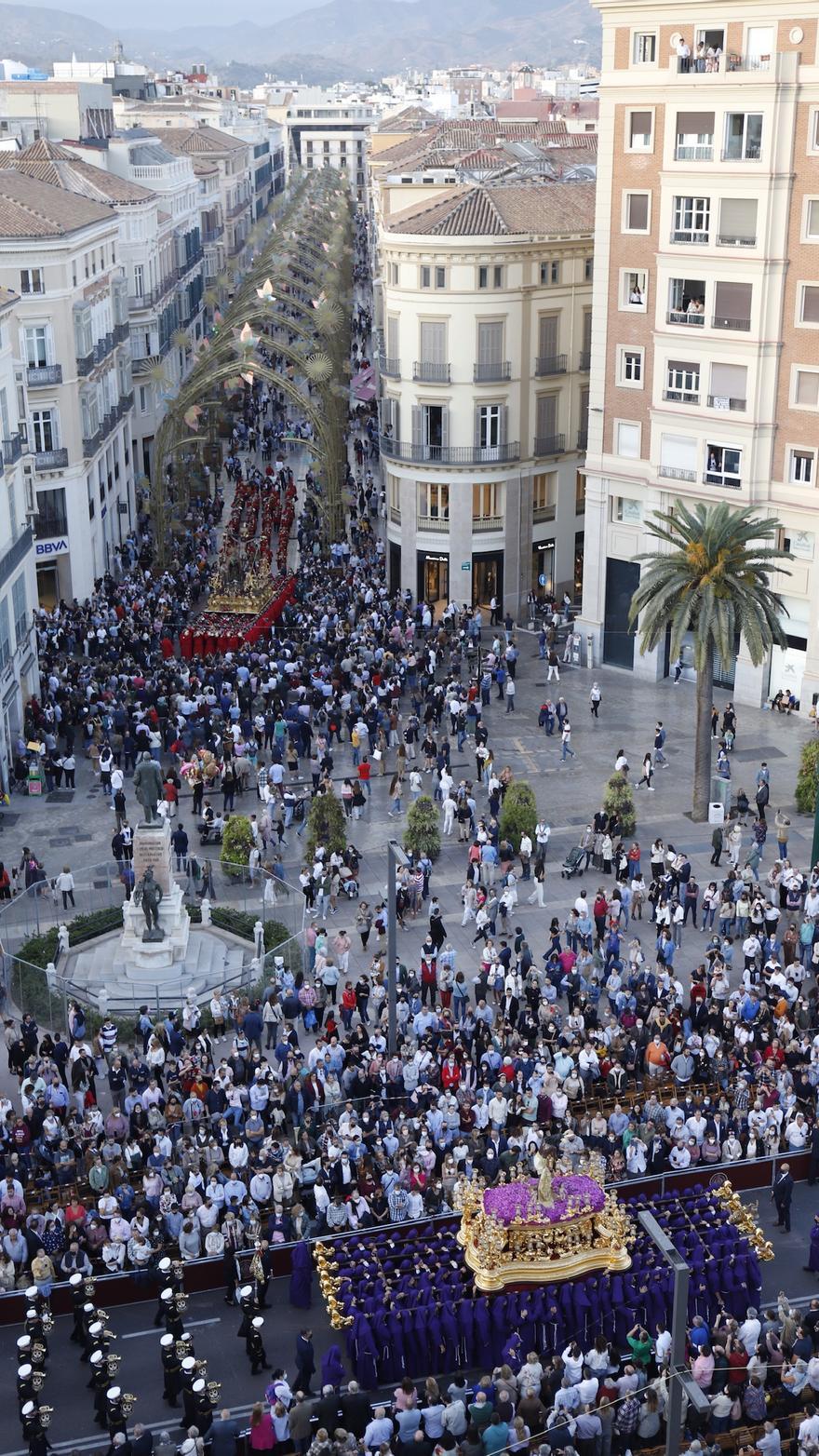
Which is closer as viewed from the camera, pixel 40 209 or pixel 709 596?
pixel 709 596

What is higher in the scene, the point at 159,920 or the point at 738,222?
the point at 738,222

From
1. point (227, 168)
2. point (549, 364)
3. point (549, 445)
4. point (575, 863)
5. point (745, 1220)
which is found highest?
point (227, 168)

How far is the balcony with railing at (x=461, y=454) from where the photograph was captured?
56656 millimetres

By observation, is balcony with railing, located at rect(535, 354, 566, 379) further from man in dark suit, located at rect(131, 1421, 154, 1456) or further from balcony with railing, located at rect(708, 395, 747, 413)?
man in dark suit, located at rect(131, 1421, 154, 1456)

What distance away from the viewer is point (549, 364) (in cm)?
5775

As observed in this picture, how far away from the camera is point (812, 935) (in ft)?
108

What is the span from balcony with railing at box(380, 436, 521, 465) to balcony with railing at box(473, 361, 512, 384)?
88.5 inches

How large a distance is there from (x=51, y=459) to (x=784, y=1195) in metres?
38.7

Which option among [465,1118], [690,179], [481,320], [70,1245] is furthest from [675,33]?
[70,1245]

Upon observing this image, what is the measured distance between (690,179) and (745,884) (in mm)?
22908

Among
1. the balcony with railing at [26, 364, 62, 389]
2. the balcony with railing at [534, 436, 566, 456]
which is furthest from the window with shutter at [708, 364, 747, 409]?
the balcony with railing at [26, 364, 62, 389]

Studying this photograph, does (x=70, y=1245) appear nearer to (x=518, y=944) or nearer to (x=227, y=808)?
(x=518, y=944)

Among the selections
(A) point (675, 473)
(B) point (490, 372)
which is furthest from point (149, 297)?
(A) point (675, 473)

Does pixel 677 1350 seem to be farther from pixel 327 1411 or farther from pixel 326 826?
pixel 326 826
